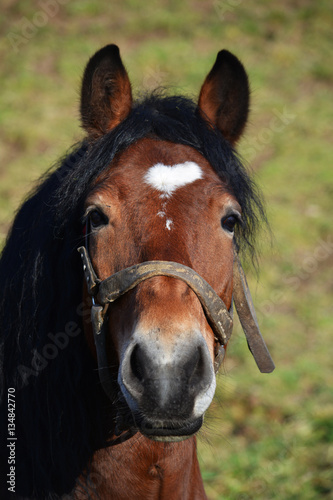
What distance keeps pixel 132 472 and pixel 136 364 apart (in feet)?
2.33

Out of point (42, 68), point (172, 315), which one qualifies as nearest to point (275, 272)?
point (172, 315)

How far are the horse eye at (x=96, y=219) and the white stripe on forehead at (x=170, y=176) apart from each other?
0.24m

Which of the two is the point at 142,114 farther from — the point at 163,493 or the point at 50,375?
the point at 163,493

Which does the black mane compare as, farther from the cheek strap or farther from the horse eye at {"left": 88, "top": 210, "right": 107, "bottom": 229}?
the cheek strap

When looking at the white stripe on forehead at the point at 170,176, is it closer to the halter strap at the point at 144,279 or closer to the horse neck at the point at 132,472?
the halter strap at the point at 144,279

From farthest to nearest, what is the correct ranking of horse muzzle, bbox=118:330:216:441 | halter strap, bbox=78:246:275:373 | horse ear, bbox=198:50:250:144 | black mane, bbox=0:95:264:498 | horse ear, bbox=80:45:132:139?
horse ear, bbox=198:50:250:144
horse ear, bbox=80:45:132:139
black mane, bbox=0:95:264:498
halter strap, bbox=78:246:275:373
horse muzzle, bbox=118:330:216:441

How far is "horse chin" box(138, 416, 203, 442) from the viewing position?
67.1 inches

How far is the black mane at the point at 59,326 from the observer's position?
84.0 inches

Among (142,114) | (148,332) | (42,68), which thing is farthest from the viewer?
(42,68)

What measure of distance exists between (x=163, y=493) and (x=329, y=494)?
2772 mm

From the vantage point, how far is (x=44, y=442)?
7.06 ft

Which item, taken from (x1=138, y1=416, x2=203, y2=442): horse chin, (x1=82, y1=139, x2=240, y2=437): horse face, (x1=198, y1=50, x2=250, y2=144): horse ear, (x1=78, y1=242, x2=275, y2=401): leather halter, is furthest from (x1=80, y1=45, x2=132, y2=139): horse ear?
(x1=138, y1=416, x2=203, y2=442): horse chin

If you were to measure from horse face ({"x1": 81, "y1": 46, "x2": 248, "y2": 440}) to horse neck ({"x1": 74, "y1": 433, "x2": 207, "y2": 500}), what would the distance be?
0.43 meters

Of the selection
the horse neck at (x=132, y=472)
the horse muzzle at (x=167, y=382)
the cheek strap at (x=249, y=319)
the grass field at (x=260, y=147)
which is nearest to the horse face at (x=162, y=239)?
the horse muzzle at (x=167, y=382)
